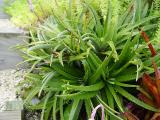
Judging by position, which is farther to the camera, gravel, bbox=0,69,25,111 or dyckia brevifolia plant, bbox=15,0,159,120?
gravel, bbox=0,69,25,111

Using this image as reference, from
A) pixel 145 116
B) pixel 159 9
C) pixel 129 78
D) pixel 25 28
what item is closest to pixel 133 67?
pixel 129 78

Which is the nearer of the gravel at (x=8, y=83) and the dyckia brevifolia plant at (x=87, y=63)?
the dyckia brevifolia plant at (x=87, y=63)

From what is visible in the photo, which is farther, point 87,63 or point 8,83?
point 8,83

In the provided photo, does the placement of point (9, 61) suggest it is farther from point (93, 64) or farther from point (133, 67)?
point (133, 67)
